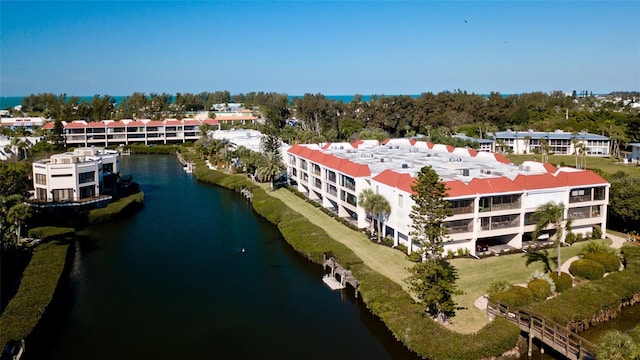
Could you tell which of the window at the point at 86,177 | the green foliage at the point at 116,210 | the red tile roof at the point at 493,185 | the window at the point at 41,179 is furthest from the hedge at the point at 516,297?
the window at the point at 41,179

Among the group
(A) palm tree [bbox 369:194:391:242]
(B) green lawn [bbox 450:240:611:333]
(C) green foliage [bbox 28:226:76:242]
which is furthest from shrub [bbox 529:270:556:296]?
(C) green foliage [bbox 28:226:76:242]

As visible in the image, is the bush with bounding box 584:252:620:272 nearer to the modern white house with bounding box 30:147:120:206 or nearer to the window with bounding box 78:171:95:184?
the modern white house with bounding box 30:147:120:206

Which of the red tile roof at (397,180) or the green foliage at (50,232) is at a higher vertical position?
the red tile roof at (397,180)

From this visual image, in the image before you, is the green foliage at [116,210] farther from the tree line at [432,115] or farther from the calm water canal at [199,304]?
the tree line at [432,115]

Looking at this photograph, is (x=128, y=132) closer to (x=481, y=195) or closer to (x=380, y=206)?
(x=380, y=206)

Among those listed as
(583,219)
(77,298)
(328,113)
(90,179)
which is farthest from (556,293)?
(328,113)

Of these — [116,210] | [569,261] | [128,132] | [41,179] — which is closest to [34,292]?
[116,210]
